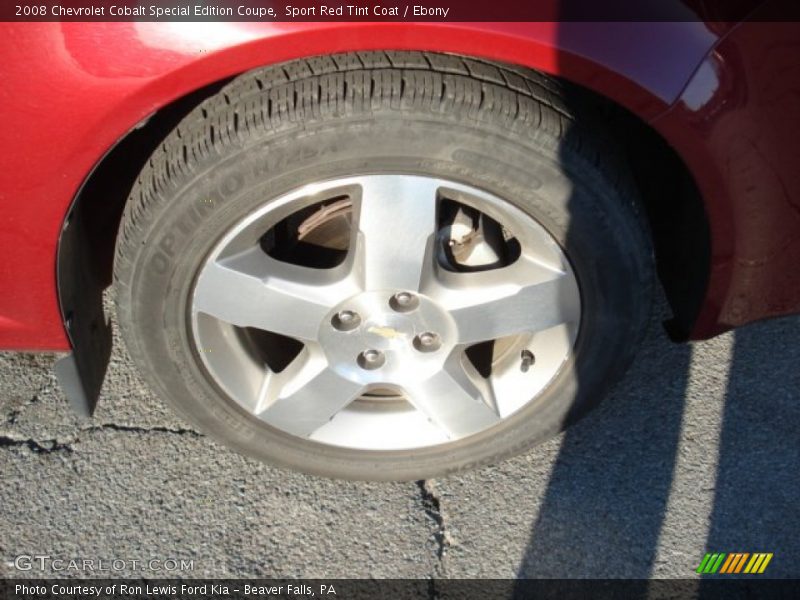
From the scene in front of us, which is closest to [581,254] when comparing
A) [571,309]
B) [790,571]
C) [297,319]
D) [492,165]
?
[571,309]

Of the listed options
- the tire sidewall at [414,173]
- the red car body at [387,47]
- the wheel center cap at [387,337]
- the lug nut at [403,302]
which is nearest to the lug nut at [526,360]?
the tire sidewall at [414,173]

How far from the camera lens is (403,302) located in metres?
1.97

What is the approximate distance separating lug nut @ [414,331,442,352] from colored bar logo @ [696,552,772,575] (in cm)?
82

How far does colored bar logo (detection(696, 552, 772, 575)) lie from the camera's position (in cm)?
218

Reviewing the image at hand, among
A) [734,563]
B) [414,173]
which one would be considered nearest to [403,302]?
[414,173]

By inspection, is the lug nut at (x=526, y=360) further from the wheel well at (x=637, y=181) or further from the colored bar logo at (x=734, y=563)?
the colored bar logo at (x=734, y=563)

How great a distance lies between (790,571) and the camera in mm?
2170

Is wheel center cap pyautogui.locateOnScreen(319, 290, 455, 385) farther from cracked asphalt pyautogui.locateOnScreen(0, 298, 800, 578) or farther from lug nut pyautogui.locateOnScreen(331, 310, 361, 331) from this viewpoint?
cracked asphalt pyautogui.locateOnScreen(0, 298, 800, 578)

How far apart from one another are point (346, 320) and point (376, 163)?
39 cm

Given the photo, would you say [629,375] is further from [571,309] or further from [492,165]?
[492,165]

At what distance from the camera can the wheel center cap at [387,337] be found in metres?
1.98

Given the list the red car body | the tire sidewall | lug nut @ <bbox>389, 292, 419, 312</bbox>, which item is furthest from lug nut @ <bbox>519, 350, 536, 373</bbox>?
the red car body

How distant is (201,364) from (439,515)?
689mm

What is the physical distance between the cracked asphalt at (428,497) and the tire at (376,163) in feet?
1.54
